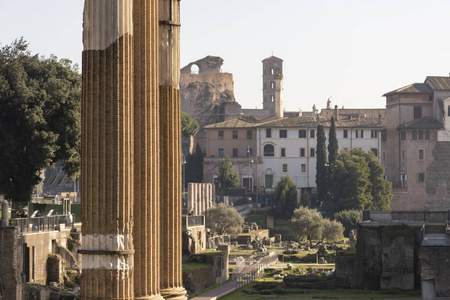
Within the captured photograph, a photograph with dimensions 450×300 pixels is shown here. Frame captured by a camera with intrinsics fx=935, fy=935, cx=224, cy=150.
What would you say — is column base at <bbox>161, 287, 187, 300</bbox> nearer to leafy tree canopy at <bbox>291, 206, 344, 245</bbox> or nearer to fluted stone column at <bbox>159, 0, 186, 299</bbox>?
fluted stone column at <bbox>159, 0, 186, 299</bbox>

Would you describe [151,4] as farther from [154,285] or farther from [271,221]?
[271,221]

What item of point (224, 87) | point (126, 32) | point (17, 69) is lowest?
point (126, 32)

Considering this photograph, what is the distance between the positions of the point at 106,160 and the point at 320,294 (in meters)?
29.0

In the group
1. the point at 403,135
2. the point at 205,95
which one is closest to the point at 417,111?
the point at 403,135

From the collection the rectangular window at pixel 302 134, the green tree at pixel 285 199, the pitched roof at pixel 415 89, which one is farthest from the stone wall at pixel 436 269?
the rectangular window at pixel 302 134

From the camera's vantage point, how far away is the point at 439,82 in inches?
3369

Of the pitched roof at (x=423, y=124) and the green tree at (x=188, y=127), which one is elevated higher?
the green tree at (x=188, y=127)

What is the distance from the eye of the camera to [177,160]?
29.3ft

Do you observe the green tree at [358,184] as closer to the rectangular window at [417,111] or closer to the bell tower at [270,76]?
the rectangular window at [417,111]

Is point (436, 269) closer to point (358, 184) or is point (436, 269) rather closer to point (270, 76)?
point (358, 184)

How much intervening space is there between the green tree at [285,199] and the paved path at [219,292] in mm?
35083

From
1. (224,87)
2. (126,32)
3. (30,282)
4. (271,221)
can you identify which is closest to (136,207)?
(126,32)

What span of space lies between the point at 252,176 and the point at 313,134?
6.98m

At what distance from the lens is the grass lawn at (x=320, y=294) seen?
3375 centimetres
